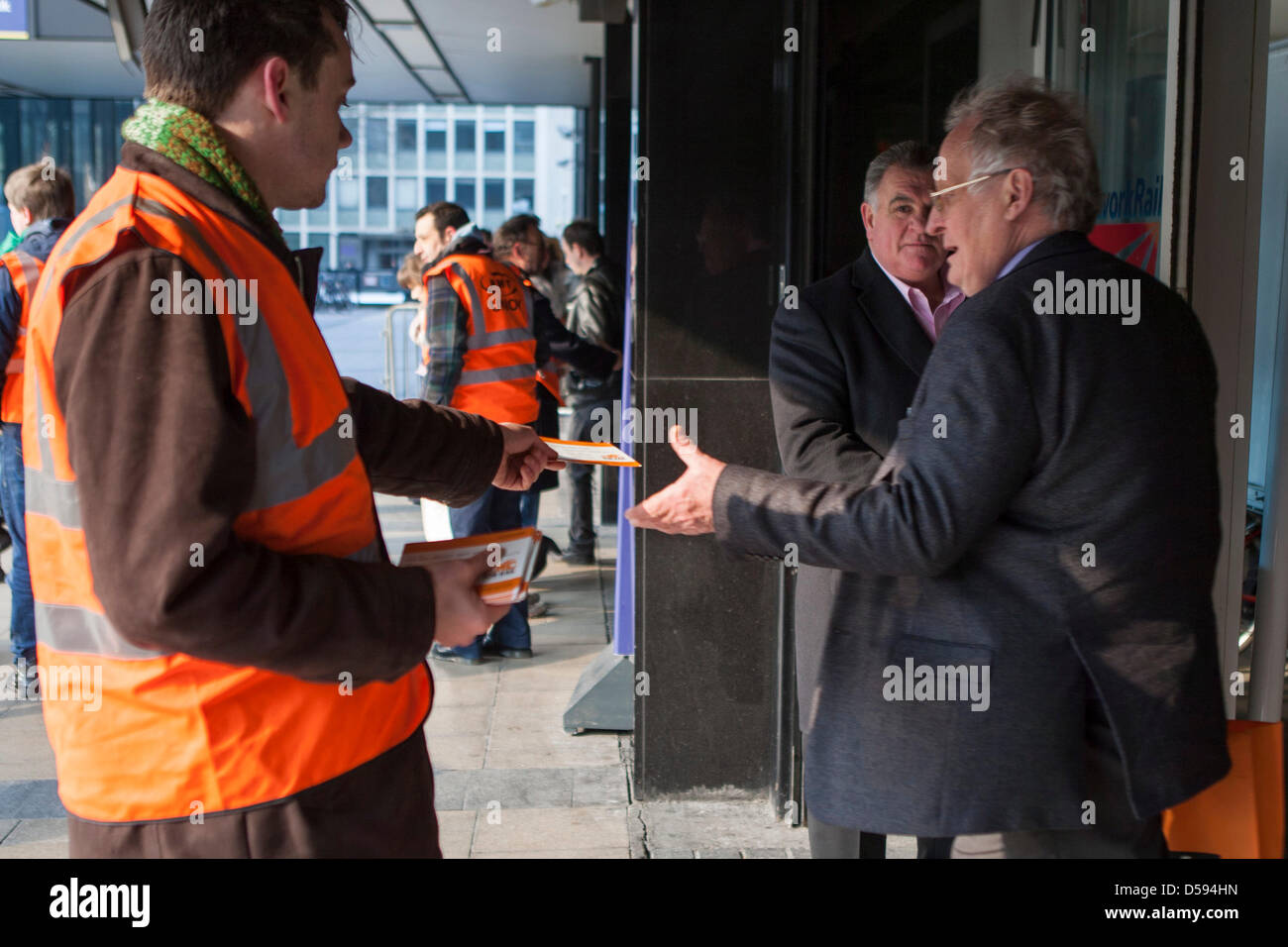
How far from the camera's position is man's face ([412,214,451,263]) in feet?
20.2

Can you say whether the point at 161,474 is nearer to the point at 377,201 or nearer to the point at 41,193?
the point at 41,193

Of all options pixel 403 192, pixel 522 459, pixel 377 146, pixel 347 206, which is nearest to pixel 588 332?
pixel 522 459

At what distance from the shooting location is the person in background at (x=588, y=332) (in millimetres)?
7613

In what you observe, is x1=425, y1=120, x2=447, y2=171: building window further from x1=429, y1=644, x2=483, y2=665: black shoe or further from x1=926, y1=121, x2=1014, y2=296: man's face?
x1=926, y1=121, x2=1014, y2=296: man's face

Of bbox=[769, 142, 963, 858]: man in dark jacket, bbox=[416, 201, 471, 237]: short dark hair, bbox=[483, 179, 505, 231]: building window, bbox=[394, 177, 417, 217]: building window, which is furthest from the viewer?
bbox=[394, 177, 417, 217]: building window

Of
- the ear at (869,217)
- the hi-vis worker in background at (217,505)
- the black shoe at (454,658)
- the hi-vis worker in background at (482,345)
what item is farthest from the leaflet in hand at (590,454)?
the black shoe at (454,658)

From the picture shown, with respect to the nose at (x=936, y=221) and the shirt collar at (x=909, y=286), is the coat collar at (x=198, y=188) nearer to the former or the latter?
the nose at (x=936, y=221)

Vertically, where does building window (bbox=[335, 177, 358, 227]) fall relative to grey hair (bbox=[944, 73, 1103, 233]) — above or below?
above

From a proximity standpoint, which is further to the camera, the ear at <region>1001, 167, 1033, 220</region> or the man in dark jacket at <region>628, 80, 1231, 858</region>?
the ear at <region>1001, 167, 1033, 220</region>

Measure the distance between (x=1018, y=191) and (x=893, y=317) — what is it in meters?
0.70

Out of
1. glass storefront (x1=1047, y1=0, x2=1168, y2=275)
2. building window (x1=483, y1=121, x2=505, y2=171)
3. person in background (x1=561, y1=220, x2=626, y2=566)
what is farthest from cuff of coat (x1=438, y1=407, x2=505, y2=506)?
building window (x1=483, y1=121, x2=505, y2=171)

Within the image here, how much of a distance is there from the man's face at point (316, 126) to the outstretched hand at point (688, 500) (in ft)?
2.48

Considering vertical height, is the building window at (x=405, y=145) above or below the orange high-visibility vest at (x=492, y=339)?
above
